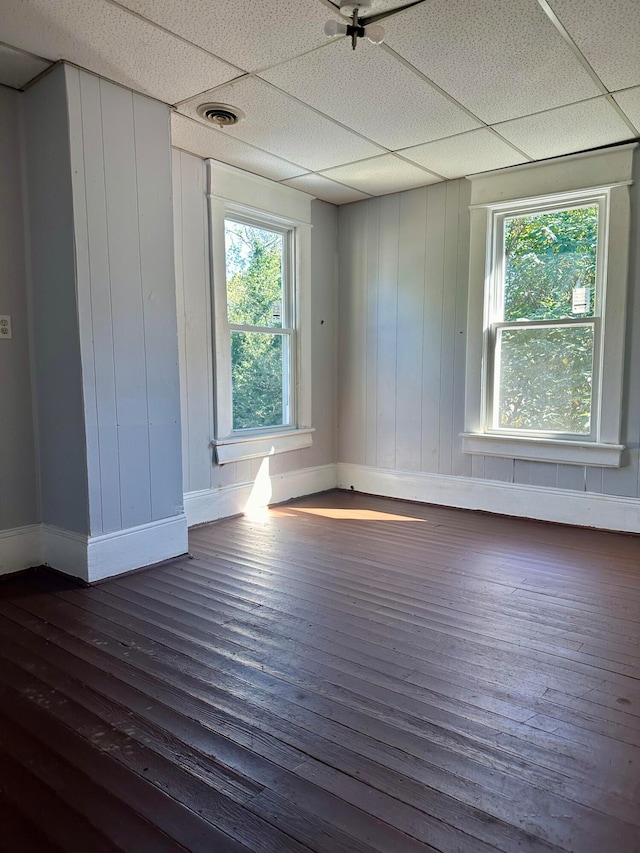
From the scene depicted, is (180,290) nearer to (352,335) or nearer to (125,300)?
(125,300)

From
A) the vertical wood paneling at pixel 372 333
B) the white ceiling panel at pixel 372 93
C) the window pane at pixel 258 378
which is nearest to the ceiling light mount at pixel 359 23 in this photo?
the white ceiling panel at pixel 372 93

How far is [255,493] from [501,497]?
1.90 meters

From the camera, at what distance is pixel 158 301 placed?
3.08 metres

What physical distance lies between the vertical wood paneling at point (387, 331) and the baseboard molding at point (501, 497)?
0.21m

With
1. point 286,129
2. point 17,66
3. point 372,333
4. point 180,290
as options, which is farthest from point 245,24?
point 372,333

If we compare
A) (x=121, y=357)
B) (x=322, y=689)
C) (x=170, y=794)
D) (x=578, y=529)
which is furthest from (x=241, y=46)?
(x=578, y=529)

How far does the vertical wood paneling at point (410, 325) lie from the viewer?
14.6ft

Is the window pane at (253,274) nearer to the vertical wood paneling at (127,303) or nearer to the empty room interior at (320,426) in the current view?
the empty room interior at (320,426)

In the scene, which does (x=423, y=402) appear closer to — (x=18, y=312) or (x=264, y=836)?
(x=18, y=312)

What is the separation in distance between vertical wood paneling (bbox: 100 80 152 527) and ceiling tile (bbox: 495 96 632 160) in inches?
84.1

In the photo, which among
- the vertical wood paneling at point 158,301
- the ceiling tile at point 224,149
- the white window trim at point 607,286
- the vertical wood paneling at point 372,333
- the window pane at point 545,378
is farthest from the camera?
the vertical wood paneling at point 372,333

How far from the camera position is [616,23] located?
2254 mm

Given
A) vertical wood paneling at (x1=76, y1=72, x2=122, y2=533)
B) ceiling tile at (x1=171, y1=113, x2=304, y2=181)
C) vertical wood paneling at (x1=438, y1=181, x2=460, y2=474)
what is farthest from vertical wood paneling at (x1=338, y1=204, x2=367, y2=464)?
vertical wood paneling at (x1=76, y1=72, x2=122, y2=533)

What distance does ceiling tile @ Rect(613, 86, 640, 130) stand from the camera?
2.83 meters
